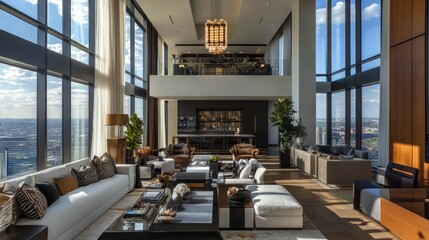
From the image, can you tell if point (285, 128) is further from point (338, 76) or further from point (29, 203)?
point (29, 203)

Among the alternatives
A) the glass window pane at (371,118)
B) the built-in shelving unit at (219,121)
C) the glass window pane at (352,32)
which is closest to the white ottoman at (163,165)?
the glass window pane at (371,118)

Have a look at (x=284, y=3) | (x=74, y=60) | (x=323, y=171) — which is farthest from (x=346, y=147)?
(x=74, y=60)

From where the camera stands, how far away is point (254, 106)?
18.5 meters

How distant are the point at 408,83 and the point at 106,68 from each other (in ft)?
23.9

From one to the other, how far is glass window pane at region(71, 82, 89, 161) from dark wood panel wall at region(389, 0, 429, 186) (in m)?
7.36

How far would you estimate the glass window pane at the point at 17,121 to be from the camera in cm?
531

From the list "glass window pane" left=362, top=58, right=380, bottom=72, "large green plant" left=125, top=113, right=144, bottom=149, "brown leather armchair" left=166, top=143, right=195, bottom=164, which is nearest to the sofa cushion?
"glass window pane" left=362, top=58, right=380, bottom=72

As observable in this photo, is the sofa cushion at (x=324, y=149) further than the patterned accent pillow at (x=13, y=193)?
Yes

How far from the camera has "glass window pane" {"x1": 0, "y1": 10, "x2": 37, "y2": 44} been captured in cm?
511

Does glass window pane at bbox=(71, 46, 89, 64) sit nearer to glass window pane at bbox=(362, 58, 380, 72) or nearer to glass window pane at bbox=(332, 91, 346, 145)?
glass window pane at bbox=(362, 58, 380, 72)

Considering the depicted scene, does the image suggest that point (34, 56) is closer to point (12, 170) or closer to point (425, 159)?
point (12, 170)

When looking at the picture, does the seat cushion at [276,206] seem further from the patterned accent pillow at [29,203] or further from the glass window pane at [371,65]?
the glass window pane at [371,65]

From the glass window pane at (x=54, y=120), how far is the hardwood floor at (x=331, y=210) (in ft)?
16.9

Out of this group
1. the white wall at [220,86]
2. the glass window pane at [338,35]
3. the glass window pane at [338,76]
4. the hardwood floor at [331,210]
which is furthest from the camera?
the white wall at [220,86]
